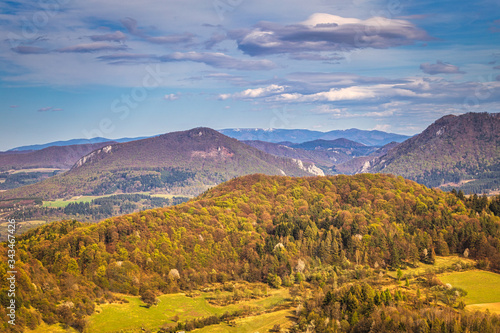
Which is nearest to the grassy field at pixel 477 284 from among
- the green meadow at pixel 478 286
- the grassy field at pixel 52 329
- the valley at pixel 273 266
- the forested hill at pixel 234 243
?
the green meadow at pixel 478 286

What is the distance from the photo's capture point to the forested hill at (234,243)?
364 ft

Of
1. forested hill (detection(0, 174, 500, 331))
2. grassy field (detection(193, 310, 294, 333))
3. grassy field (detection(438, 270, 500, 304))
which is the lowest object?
grassy field (detection(193, 310, 294, 333))

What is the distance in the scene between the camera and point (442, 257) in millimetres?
153500

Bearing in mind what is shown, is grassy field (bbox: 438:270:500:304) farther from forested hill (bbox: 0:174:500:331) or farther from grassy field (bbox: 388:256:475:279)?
forested hill (bbox: 0:174:500:331)

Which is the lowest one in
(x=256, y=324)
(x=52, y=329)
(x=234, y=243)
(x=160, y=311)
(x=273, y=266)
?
(x=256, y=324)

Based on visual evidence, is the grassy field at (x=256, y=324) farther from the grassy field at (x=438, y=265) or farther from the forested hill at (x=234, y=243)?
the grassy field at (x=438, y=265)

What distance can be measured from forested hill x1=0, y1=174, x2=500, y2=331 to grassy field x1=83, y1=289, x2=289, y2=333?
460cm

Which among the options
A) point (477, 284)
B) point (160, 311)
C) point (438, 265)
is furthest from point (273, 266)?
point (477, 284)

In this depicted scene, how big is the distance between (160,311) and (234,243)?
5113 centimetres

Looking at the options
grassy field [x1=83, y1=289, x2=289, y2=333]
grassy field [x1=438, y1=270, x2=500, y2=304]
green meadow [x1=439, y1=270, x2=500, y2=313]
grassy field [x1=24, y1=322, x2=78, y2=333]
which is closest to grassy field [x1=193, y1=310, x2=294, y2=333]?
grassy field [x1=83, y1=289, x2=289, y2=333]

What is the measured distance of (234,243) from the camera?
520 feet

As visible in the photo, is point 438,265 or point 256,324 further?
point 438,265

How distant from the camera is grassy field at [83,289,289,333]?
325 ft

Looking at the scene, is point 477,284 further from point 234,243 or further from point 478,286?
point 234,243
